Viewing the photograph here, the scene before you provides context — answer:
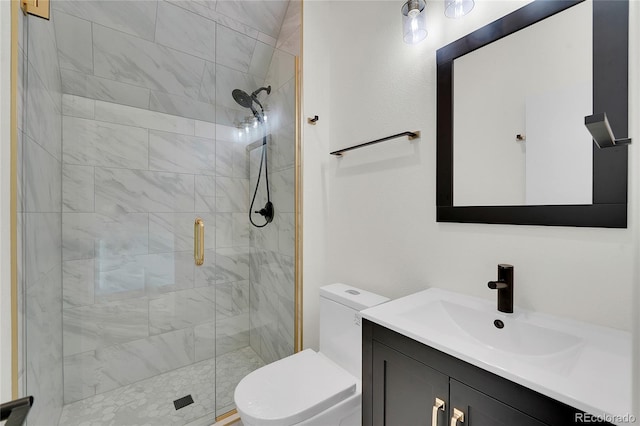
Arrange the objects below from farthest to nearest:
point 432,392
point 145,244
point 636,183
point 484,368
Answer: point 145,244, point 432,392, point 484,368, point 636,183

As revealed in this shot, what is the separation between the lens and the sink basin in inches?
34.7

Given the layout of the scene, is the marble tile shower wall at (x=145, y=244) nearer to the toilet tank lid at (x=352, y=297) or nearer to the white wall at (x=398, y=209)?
the white wall at (x=398, y=209)

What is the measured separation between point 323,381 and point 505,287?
0.90 m

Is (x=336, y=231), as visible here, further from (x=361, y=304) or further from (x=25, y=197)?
(x=25, y=197)

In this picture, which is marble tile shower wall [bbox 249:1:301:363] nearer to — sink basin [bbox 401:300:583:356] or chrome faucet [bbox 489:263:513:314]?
sink basin [bbox 401:300:583:356]

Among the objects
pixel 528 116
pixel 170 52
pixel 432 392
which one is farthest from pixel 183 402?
pixel 528 116

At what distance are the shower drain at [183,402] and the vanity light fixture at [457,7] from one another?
250 centimetres

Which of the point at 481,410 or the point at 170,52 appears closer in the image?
the point at 481,410

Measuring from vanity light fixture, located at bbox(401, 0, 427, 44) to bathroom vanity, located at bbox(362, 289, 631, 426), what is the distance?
1197 mm

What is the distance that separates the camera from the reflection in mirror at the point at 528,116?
93 cm

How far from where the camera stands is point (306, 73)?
1.86 m

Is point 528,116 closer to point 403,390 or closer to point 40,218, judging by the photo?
point 403,390

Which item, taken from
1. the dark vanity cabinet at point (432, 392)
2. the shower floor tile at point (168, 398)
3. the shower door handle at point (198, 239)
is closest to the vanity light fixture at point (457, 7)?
the dark vanity cabinet at point (432, 392)

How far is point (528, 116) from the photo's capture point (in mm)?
1046
